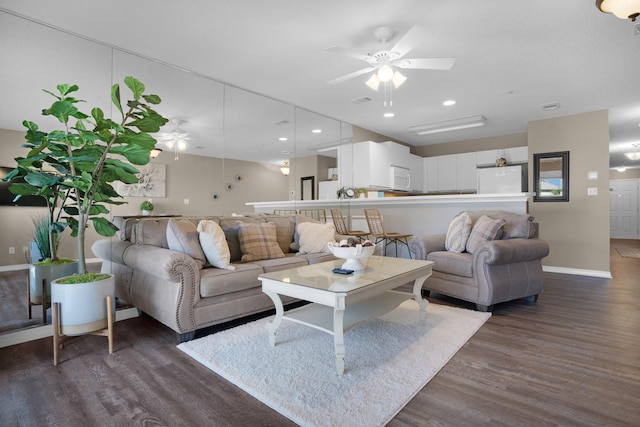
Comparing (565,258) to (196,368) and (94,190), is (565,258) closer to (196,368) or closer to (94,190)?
(196,368)

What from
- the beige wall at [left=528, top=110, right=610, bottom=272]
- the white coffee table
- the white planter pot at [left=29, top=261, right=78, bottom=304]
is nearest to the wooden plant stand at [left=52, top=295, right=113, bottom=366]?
the white planter pot at [left=29, top=261, right=78, bottom=304]

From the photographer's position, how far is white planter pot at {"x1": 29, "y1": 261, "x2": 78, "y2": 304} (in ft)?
8.40

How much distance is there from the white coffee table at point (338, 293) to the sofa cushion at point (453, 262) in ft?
2.11

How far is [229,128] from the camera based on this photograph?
14.0 feet

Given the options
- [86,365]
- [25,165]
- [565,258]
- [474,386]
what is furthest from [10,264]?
[565,258]

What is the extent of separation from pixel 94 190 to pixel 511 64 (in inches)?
160

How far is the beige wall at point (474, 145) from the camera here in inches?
260

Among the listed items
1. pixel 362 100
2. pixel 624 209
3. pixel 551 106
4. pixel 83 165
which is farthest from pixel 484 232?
pixel 624 209

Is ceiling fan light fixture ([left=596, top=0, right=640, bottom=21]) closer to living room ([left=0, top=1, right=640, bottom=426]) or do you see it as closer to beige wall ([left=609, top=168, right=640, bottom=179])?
living room ([left=0, top=1, right=640, bottom=426])

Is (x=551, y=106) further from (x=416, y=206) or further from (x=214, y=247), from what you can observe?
(x=214, y=247)

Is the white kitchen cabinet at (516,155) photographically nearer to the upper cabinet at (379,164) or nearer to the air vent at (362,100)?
the upper cabinet at (379,164)

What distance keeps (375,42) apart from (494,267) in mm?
2348

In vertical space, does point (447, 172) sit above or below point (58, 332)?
above

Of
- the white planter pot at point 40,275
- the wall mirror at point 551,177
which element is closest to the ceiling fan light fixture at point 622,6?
the wall mirror at point 551,177
